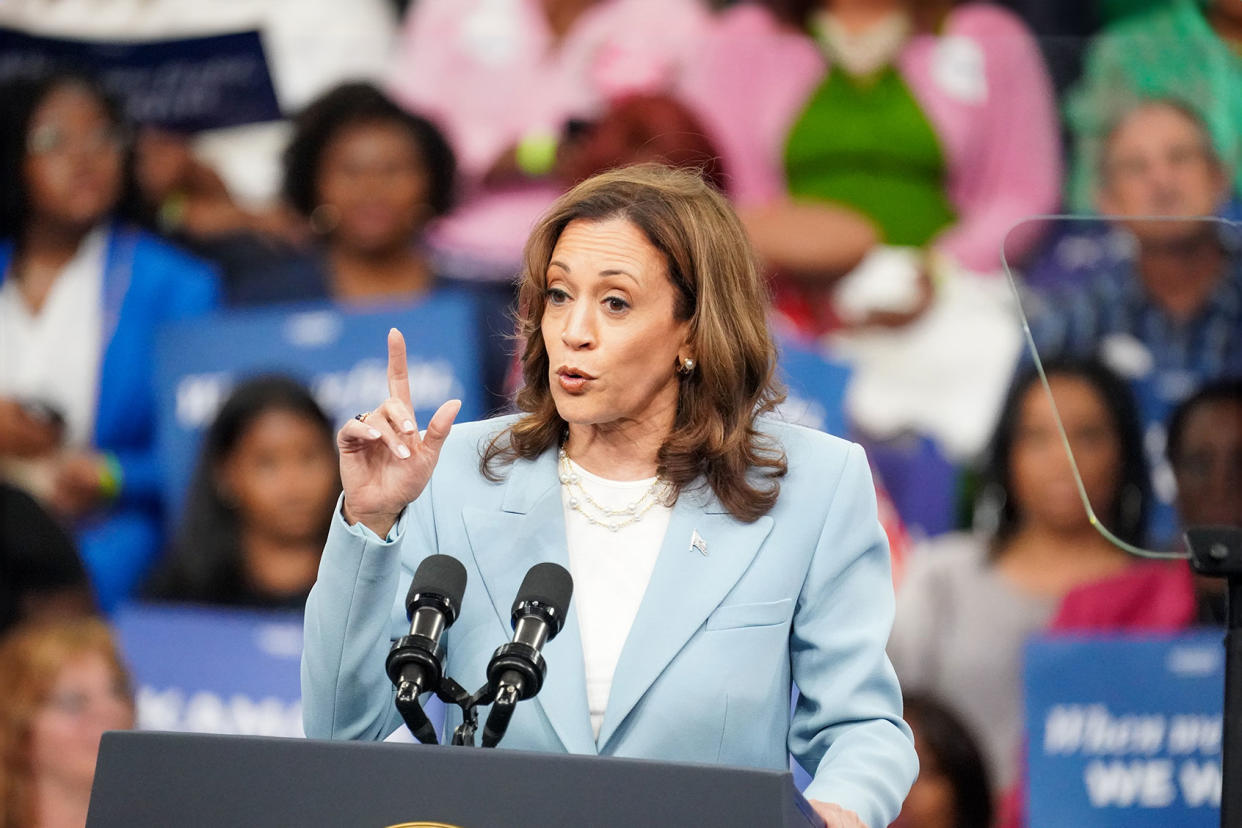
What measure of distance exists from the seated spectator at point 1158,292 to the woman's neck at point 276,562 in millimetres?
2339

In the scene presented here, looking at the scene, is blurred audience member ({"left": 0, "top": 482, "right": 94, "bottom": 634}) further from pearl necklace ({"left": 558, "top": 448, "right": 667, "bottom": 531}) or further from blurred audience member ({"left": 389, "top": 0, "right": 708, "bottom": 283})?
pearl necklace ({"left": 558, "top": 448, "right": 667, "bottom": 531})

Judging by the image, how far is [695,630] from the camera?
1.92 m

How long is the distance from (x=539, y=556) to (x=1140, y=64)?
11.5 feet

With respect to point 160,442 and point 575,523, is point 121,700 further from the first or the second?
point 575,523

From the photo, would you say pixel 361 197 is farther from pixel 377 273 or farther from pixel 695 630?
pixel 695 630

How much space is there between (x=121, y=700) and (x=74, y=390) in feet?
3.33

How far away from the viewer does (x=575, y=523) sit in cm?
206

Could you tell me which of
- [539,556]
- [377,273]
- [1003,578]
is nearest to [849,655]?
[539,556]

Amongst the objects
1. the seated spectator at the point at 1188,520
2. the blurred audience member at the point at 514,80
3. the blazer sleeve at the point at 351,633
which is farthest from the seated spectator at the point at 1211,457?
the blazer sleeve at the point at 351,633

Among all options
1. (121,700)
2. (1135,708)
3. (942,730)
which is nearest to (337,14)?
(121,700)

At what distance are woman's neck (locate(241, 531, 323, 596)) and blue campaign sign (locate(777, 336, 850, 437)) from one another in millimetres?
1569

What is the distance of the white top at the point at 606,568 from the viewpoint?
1.95 meters

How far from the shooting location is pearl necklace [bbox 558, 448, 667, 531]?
205 cm

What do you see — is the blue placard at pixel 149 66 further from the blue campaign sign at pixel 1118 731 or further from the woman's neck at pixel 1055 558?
the blue campaign sign at pixel 1118 731
